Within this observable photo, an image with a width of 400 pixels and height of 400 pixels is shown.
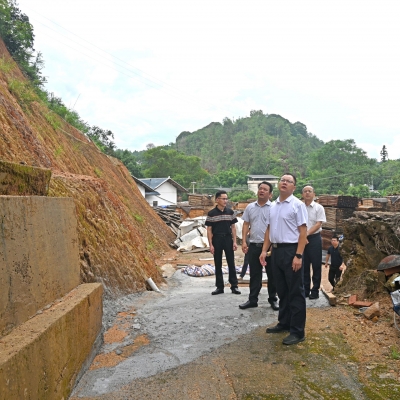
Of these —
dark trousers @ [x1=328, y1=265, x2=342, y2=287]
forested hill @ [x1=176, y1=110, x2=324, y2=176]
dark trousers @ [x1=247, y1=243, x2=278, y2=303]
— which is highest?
forested hill @ [x1=176, y1=110, x2=324, y2=176]

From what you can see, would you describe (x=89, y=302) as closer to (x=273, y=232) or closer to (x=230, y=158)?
(x=273, y=232)

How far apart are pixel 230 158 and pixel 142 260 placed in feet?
287

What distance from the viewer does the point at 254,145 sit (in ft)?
310

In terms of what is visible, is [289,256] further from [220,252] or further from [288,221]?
[220,252]

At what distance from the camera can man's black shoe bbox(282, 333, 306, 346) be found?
3844mm

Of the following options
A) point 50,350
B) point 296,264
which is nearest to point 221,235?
point 296,264

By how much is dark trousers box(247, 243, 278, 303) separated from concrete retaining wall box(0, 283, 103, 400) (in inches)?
98.3

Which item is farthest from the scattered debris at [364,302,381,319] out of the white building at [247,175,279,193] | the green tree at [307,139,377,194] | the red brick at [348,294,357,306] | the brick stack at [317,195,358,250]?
the white building at [247,175,279,193]

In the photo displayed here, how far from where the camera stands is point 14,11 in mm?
20750

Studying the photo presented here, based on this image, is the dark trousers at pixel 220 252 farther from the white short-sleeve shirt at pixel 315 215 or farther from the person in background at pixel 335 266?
the person in background at pixel 335 266

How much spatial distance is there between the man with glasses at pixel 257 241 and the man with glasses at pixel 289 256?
0.95m

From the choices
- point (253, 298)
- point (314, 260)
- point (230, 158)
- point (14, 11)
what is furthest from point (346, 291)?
point (230, 158)

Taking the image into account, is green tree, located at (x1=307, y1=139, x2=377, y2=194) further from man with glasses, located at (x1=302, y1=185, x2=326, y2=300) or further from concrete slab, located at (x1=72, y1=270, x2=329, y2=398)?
concrete slab, located at (x1=72, y1=270, x2=329, y2=398)

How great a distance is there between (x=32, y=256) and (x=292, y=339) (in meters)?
2.64
